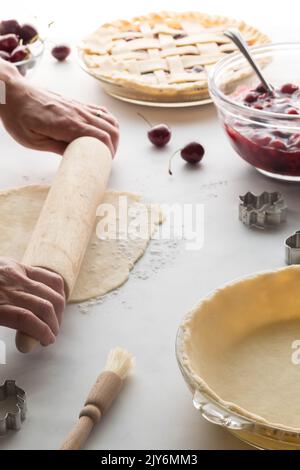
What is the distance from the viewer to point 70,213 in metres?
1.24

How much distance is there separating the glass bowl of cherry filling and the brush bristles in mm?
462

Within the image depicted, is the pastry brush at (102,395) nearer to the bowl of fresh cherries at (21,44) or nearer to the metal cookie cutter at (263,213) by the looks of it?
the metal cookie cutter at (263,213)

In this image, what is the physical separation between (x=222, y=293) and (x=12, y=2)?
4.68ft

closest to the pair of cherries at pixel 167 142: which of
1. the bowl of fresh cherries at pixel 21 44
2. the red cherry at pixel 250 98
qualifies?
the red cherry at pixel 250 98

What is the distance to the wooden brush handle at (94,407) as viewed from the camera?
917 millimetres

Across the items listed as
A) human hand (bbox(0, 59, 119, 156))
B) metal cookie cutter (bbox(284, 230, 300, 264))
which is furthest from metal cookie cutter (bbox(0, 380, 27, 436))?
human hand (bbox(0, 59, 119, 156))

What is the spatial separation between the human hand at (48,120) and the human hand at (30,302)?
40 cm

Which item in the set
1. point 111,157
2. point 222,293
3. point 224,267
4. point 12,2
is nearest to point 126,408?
point 222,293

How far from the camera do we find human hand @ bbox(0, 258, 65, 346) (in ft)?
3.43

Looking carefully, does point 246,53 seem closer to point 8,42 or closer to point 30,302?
point 8,42

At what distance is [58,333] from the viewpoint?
111cm

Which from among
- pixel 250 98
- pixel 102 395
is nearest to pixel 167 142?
pixel 250 98

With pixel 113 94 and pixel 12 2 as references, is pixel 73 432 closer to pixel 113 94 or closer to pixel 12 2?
pixel 113 94

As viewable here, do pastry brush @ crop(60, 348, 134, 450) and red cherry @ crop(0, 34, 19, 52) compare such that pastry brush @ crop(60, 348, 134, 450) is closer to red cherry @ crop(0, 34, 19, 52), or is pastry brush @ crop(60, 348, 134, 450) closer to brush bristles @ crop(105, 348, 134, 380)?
brush bristles @ crop(105, 348, 134, 380)
